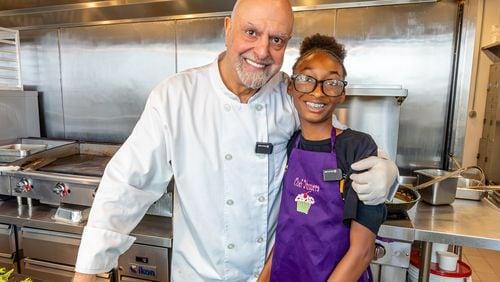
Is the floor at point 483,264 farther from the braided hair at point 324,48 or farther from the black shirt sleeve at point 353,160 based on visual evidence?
the braided hair at point 324,48

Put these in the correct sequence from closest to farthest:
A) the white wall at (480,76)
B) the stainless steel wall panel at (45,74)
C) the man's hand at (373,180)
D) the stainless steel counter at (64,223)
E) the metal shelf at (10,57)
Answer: the man's hand at (373,180), the stainless steel counter at (64,223), the metal shelf at (10,57), the stainless steel wall panel at (45,74), the white wall at (480,76)

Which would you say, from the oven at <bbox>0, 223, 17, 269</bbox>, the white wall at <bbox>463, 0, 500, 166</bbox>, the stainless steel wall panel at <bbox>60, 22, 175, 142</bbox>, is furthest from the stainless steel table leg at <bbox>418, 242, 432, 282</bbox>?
the white wall at <bbox>463, 0, 500, 166</bbox>

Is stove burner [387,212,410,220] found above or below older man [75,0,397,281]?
below

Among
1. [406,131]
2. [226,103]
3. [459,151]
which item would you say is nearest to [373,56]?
[406,131]

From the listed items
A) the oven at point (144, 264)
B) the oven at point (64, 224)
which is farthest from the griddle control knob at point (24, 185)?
the oven at point (144, 264)

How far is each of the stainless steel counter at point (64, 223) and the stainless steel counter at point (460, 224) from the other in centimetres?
112

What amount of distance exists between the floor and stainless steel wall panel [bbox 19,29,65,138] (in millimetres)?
3661

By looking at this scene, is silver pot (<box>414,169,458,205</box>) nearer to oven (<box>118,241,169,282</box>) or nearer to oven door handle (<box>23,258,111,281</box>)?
oven (<box>118,241,169,282</box>)

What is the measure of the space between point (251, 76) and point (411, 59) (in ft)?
4.72

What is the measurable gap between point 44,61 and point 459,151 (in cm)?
309

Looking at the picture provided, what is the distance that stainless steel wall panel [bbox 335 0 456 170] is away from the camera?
190 cm

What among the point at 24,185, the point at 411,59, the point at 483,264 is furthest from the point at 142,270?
the point at 483,264

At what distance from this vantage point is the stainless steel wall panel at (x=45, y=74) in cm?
269

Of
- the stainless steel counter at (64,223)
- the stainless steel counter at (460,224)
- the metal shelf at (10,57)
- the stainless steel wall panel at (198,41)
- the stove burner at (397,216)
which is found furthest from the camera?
the metal shelf at (10,57)
